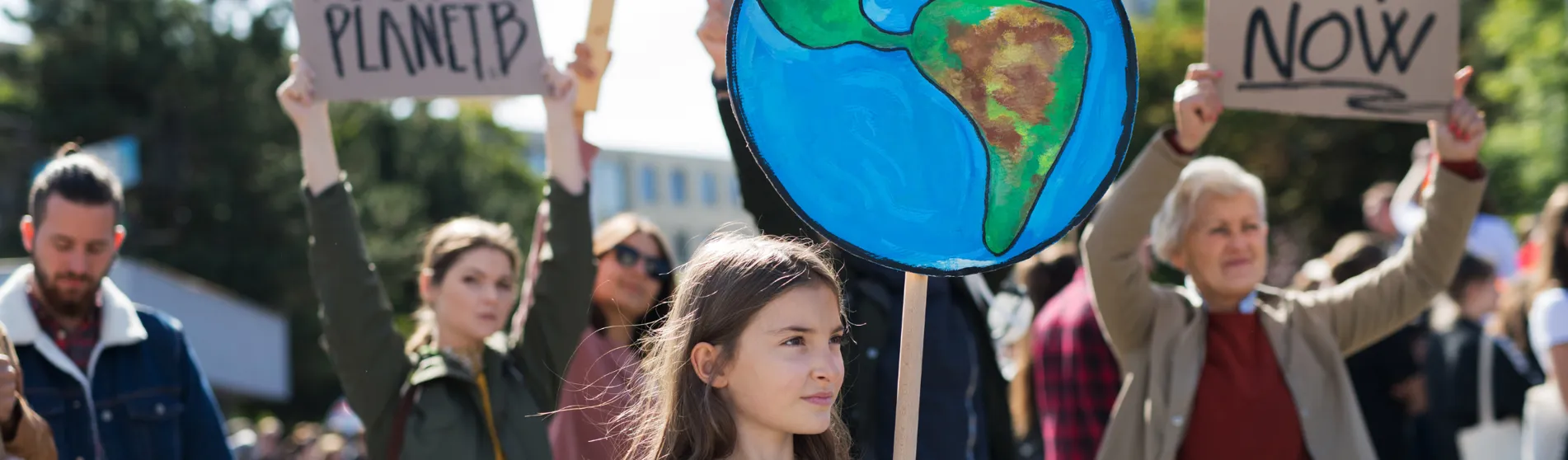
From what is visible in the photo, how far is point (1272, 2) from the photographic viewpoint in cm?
467

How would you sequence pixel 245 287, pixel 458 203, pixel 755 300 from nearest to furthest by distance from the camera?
1. pixel 755 300
2. pixel 245 287
3. pixel 458 203

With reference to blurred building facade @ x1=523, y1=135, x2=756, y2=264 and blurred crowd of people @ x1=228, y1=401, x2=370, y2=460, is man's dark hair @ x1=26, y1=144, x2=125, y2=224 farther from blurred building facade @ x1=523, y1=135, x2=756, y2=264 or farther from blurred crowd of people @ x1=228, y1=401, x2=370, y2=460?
blurred building facade @ x1=523, y1=135, x2=756, y2=264

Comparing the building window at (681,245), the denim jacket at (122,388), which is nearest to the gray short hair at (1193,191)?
the denim jacket at (122,388)

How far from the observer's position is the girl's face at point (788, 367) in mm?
2855

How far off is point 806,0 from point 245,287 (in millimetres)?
33509

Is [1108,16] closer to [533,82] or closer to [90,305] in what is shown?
[533,82]

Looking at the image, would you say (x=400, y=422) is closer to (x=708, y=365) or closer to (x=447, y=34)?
(x=447, y=34)

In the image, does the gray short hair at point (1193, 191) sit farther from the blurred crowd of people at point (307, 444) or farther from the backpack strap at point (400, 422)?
the blurred crowd of people at point (307, 444)

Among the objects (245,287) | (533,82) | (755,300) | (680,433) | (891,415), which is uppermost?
(533,82)

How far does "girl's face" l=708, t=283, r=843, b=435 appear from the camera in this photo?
2855 mm

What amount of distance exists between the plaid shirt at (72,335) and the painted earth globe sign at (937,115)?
2.31 metres

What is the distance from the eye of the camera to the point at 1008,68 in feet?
9.89

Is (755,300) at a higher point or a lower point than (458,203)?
higher

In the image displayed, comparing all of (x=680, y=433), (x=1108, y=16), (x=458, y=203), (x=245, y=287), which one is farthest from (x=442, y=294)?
(x=458, y=203)
